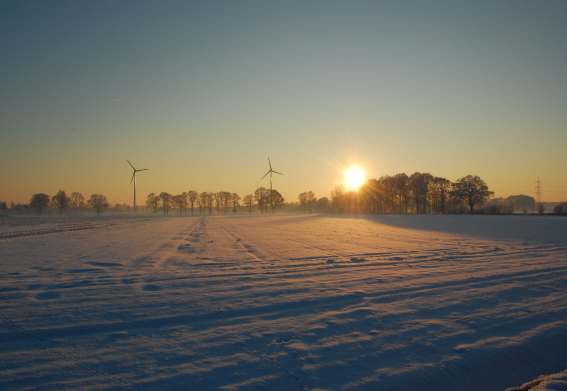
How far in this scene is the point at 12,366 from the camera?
3842 millimetres

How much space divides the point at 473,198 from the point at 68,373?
3806 inches

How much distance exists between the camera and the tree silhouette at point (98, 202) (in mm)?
153875

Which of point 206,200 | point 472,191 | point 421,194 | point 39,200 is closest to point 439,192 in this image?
point 421,194

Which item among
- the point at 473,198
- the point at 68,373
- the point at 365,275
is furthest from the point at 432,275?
the point at 473,198

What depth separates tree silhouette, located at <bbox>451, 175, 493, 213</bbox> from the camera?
80.6 m

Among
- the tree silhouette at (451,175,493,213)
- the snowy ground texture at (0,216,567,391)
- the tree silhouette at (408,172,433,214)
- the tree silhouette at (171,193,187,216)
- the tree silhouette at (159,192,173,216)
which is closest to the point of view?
the snowy ground texture at (0,216,567,391)

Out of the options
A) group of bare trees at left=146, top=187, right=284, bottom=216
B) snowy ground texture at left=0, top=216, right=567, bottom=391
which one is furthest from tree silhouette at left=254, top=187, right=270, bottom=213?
snowy ground texture at left=0, top=216, right=567, bottom=391

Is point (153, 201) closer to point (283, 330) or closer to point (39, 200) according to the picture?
point (39, 200)

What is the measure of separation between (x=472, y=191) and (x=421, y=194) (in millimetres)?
16069

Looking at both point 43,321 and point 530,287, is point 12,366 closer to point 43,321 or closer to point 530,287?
point 43,321

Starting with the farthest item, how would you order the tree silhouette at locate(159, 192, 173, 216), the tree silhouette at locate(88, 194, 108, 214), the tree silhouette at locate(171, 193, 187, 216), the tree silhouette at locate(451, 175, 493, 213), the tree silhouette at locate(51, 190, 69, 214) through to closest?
the tree silhouette at locate(171, 193, 187, 216) < the tree silhouette at locate(159, 192, 173, 216) < the tree silhouette at locate(88, 194, 108, 214) < the tree silhouette at locate(51, 190, 69, 214) < the tree silhouette at locate(451, 175, 493, 213)

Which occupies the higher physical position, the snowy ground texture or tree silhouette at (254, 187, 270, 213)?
tree silhouette at (254, 187, 270, 213)

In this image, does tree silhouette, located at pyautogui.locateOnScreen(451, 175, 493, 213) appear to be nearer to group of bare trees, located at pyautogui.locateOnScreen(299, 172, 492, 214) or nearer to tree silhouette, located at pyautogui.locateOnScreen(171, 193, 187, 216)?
group of bare trees, located at pyautogui.locateOnScreen(299, 172, 492, 214)

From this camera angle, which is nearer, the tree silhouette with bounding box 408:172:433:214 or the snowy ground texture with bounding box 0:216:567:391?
the snowy ground texture with bounding box 0:216:567:391
